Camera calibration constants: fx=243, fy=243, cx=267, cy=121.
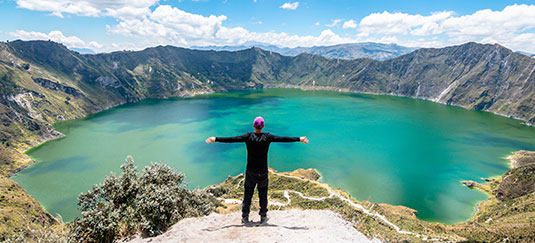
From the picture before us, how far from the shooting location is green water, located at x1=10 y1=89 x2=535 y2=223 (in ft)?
254

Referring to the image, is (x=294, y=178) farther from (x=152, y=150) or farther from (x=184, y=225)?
(x=152, y=150)

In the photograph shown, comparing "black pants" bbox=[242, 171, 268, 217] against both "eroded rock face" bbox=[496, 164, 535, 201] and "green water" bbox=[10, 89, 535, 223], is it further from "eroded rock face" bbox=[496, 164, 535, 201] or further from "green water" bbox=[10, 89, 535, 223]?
"eroded rock face" bbox=[496, 164, 535, 201]

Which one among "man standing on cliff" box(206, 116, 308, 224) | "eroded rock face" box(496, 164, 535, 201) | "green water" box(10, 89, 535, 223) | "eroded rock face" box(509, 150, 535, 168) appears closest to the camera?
"man standing on cliff" box(206, 116, 308, 224)

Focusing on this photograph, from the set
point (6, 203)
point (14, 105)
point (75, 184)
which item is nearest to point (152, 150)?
point (75, 184)

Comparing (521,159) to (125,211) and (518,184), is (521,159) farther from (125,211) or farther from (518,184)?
(125,211)

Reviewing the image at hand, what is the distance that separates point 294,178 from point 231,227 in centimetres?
6339

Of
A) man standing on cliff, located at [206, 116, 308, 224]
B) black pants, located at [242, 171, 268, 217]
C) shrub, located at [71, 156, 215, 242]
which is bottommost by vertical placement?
shrub, located at [71, 156, 215, 242]

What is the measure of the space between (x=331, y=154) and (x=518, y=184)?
5820 centimetres

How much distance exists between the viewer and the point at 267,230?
1170cm

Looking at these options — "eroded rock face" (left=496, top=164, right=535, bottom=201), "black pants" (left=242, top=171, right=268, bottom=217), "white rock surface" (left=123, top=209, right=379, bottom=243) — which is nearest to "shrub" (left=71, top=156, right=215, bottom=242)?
"white rock surface" (left=123, top=209, right=379, bottom=243)

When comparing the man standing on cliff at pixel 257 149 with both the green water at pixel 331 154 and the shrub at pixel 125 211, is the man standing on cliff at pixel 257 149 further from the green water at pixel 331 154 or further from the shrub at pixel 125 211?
the green water at pixel 331 154

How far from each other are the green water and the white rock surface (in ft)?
215

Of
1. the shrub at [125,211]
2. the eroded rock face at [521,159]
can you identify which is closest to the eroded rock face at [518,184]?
the eroded rock face at [521,159]

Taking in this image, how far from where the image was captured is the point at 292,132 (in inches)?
5645
